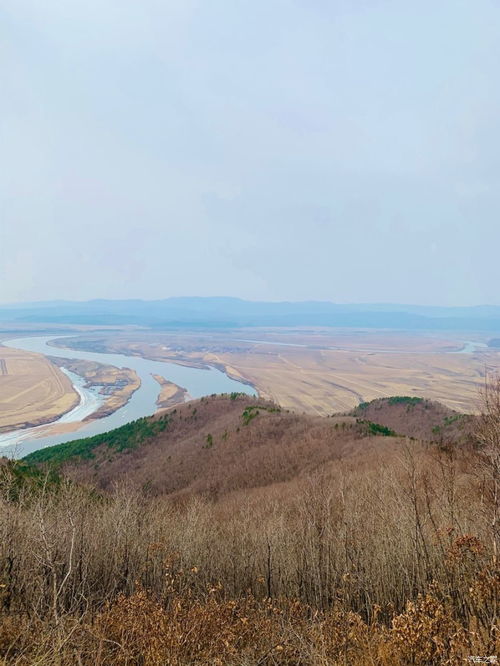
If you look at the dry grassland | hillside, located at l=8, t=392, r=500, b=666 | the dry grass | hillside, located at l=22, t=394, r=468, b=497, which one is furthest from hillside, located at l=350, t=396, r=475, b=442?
the dry grass

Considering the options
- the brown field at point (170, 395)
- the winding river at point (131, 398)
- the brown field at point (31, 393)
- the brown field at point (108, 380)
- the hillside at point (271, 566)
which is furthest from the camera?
the brown field at point (170, 395)

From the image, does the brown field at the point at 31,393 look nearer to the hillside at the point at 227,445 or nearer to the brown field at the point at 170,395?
the hillside at the point at 227,445

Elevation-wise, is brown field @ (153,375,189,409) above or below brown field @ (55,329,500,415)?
below

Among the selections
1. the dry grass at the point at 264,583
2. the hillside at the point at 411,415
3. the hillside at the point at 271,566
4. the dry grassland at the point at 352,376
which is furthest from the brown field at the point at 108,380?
the dry grass at the point at 264,583

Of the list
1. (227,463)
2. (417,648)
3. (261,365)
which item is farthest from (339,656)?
(261,365)

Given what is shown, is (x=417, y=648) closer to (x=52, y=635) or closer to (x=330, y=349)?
(x=52, y=635)

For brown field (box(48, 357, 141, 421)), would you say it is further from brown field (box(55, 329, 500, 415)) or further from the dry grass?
the dry grass
